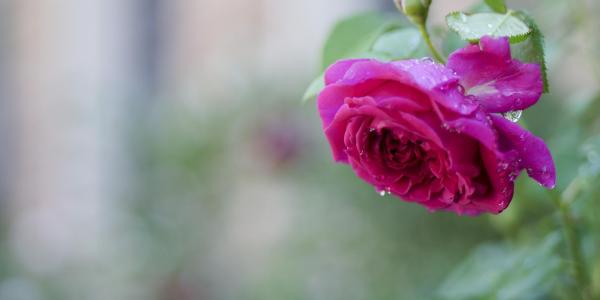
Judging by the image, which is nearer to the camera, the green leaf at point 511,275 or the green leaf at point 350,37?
the green leaf at point 350,37

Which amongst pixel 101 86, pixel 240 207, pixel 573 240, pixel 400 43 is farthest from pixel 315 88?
pixel 101 86

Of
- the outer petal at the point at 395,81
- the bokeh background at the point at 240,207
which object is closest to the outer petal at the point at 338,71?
the outer petal at the point at 395,81

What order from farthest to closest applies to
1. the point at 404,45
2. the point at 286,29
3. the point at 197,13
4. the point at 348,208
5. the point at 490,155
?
1. the point at 197,13
2. the point at 286,29
3. the point at 348,208
4. the point at 404,45
5. the point at 490,155

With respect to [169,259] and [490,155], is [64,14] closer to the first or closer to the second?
[169,259]

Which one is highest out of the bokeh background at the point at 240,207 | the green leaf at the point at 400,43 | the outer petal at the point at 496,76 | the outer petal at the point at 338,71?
the outer petal at the point at 338,71

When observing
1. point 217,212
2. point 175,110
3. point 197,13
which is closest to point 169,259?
point 217,212

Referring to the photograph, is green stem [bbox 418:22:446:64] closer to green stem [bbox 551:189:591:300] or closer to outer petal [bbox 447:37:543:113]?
outer petal [bbox 447:37:543:113]

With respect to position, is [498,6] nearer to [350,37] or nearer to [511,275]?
[350,37]

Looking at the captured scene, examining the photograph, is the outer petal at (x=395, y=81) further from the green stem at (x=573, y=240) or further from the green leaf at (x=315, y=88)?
the green stem at (x=573, y=240)
